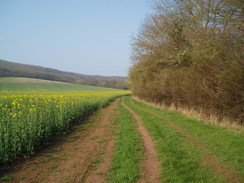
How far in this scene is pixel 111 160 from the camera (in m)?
5.41

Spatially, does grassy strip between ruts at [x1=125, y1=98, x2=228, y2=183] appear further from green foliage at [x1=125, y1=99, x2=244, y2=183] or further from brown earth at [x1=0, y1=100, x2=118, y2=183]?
brown earth at [x1=0, y1=100, x2=118, y2=183]

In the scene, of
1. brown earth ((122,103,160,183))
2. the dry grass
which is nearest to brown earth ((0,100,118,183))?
brown earth ((122,103,160,183))

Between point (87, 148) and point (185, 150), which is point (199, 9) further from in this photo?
point (87, 148)

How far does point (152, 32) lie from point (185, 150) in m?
15.3

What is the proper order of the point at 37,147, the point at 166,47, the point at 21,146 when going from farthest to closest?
the point at 166,47
the point at 37,147
the point at 21,146

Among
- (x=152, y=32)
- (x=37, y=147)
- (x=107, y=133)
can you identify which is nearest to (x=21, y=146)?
(x=37, y=147)

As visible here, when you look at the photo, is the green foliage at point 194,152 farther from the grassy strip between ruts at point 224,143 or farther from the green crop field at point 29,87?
the green crop field at point 29,87

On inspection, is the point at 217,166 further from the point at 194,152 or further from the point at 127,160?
the point at 127,160

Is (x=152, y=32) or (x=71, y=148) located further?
(x=152, y=32)

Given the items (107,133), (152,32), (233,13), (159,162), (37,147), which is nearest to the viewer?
(159,162)

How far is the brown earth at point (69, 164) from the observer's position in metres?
4.42

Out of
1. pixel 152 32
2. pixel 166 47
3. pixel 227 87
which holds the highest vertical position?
pixel 152 32

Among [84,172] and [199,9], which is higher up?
[199,9]

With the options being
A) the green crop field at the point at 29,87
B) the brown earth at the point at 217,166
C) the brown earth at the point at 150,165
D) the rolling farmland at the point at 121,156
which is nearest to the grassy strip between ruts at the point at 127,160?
the rolling farmland at the point at 121,156
